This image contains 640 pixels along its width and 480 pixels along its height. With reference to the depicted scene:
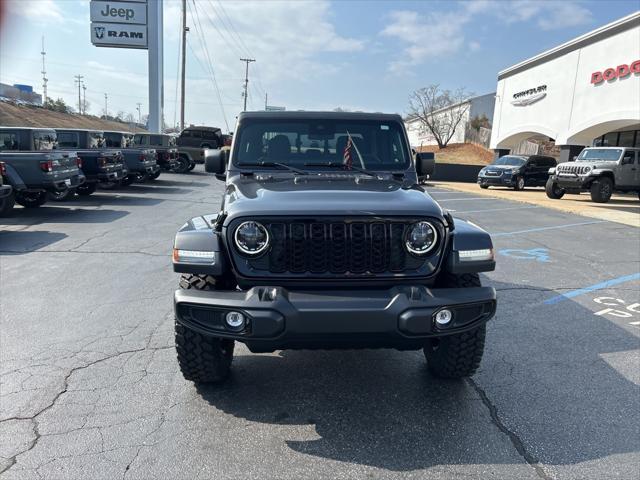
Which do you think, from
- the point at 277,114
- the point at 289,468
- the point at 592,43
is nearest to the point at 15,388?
the point at 289,468

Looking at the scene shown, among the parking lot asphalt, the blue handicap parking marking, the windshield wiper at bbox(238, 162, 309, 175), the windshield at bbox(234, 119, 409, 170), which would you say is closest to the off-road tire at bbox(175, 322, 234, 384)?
the parking lot asphalt

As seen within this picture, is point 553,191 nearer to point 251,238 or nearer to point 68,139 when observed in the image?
point 68,139

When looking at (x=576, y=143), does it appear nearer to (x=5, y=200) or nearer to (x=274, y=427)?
(x=5, y=200)

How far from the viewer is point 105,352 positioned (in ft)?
13.0

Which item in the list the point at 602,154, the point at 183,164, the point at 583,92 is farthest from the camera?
the point at 183,164

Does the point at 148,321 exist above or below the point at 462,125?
below

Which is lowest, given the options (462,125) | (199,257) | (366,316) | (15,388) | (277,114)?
(15,388)

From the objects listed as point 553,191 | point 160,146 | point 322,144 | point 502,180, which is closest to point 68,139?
point 160,146

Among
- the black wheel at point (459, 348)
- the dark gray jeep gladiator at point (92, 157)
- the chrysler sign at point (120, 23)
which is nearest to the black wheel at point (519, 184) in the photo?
the dark gray jeep gladiator at point (92, 157)

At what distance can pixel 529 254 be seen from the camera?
8.09 meters

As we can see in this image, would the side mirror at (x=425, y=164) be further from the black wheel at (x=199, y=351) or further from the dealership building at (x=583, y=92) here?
the dealership building at (x=583, y=92)

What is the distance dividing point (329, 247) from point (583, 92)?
25.4m

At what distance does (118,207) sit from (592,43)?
74.0ft

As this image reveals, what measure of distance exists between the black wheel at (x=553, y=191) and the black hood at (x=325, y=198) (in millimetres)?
16438
